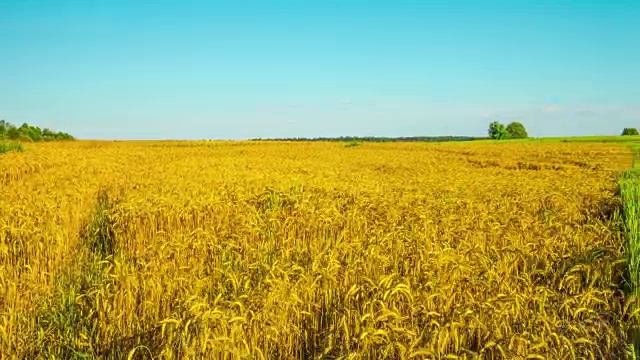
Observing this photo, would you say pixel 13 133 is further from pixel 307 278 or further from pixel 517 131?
pixel 517 131

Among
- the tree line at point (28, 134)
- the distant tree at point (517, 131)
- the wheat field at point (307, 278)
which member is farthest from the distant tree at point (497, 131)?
the wheat field at point (307, 278)

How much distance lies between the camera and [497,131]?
9975 cm

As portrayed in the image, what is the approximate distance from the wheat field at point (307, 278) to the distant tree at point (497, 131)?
94141 mm

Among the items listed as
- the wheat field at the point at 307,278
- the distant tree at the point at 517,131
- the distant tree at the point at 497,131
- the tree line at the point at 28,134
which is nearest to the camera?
the wheat field at the point at 307,278

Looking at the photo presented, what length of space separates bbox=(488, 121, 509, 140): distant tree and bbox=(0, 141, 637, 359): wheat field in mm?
94141

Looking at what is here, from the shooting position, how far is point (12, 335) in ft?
12.8

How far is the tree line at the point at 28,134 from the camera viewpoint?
4593 cm

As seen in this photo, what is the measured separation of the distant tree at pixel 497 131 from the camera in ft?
325

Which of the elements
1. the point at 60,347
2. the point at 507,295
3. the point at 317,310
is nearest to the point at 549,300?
the point at 507,295

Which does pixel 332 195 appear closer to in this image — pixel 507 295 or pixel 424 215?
pixel 424 215

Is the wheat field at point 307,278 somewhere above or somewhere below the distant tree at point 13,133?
below

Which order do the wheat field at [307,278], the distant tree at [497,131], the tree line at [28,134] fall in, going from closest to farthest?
the wheat field at [307,278] → the tree line at [28,134] → the distant tree at [497,131]

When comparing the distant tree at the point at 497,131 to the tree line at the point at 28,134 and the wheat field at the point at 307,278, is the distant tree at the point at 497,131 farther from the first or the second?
the wheat field at the point at 307,278

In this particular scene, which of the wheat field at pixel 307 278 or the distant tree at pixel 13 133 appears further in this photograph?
the distant tree at pixel 13 133
